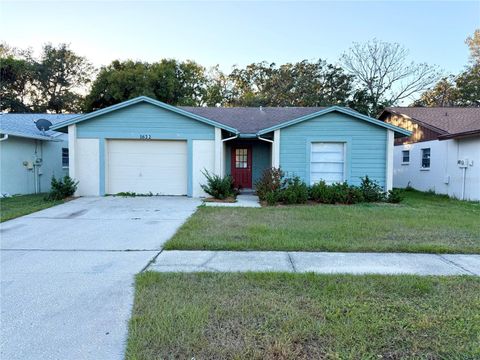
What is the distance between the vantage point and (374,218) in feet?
26.4

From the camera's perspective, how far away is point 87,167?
12250 millimetres

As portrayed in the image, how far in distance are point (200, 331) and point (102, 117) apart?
1126cm

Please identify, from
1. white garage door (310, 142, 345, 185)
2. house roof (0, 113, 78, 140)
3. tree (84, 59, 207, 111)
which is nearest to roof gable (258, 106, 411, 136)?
white garage door (310, 142, 345, 185)

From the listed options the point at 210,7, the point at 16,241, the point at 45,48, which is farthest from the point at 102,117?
the point at 45,48

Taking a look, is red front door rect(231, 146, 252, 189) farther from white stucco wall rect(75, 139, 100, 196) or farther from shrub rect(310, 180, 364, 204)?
white stucco wall rect(75, 139, 100, 196)

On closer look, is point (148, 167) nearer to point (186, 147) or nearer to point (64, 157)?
point (186, 147)

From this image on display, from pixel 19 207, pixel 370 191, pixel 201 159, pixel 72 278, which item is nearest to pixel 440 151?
pixel 370 191

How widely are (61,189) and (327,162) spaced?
9811mm

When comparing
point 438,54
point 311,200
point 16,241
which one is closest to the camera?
point 16,241

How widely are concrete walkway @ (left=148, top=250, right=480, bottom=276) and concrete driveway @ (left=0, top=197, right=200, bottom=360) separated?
0.64 m

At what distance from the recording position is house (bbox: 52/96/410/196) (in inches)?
473

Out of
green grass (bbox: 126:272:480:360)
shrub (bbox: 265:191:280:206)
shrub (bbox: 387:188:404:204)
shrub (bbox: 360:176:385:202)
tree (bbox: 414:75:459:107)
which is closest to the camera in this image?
green grass (bbox: 126:272:480:360)

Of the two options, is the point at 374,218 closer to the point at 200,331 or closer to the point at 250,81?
the point at 200,331

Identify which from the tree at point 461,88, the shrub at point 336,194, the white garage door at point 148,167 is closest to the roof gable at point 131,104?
the white garage door at point 148,167
